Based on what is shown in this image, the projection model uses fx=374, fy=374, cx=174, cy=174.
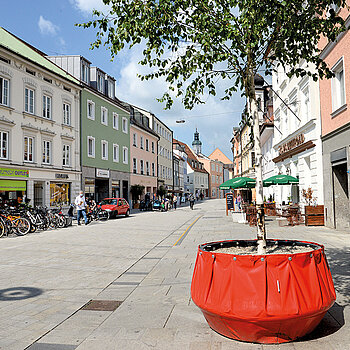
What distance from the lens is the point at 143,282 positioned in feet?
22.4

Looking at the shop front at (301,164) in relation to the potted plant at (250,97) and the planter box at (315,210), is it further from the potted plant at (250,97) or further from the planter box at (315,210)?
the potted plant at (250,97)

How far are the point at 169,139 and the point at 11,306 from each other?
190 feet

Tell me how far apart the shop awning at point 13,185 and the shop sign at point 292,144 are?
A: 16.1 m

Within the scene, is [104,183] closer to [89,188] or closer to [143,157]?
[89,188]

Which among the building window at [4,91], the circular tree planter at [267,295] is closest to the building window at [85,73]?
the building window at [4,91]

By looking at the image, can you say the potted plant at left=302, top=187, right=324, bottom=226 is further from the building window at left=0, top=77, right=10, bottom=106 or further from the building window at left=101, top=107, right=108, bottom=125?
the building window at left=101, top=107, right=108, bottom=125

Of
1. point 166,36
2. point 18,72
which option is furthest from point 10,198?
point 166,36

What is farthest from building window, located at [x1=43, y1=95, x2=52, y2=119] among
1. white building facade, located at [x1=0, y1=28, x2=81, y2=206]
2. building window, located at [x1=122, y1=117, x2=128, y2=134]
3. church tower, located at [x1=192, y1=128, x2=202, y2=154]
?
church tower, located at [x1=192, y1=128, x2=202, y2=154]

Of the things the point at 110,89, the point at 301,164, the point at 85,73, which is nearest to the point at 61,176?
the point at 85,73

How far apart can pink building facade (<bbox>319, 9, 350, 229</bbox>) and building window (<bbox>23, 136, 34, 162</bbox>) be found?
1750 cm

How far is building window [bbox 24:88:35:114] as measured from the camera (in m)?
23.8

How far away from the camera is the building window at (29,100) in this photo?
2381 centimetres

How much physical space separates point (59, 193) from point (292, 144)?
16500 millimetres

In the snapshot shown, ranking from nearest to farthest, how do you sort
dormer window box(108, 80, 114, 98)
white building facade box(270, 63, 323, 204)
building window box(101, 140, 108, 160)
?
white building facade box(270, 63, 323, 204)
building window box(101, 140, 108, 160)
dormer window box(108, 80, 114, 98)
